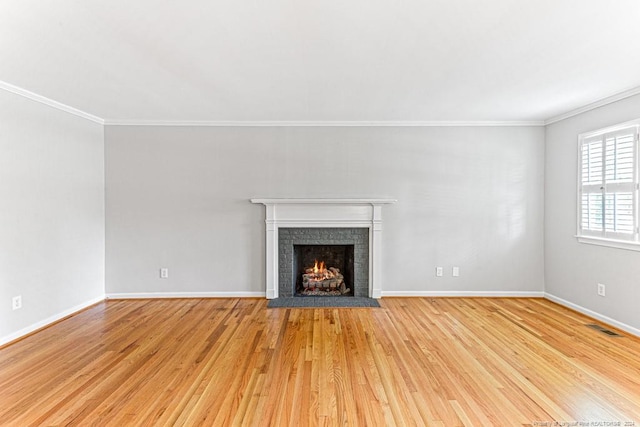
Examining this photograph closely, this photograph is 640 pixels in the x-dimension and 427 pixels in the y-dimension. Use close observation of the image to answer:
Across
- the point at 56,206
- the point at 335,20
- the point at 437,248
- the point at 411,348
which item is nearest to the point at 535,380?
the point at 411,348

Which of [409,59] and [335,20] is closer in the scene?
[335,20]

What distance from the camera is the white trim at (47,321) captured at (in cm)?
328

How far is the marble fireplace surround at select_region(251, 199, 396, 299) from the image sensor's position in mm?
4754

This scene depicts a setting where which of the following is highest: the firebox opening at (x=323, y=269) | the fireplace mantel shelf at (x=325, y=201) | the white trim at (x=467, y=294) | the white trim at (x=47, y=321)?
the fireplace mantel shelf at (x=325, y=201)

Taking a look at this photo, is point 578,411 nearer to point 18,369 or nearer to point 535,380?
point 535,380

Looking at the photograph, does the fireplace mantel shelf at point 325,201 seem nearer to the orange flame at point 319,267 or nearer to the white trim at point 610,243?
the orange flame at point 319,267

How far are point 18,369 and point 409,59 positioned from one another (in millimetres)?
3992

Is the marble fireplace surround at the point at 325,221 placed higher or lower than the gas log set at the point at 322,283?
higher

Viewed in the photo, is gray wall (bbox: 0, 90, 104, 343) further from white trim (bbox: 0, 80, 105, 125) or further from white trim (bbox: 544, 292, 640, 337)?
white trim (bbox: 544, 292, 640, 337)

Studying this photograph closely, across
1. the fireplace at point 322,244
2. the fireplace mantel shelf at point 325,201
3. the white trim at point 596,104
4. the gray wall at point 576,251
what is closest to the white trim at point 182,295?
the fireplace at point 322,244

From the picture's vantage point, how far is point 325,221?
189 inches

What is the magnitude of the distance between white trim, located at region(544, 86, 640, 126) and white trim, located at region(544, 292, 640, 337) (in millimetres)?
2364

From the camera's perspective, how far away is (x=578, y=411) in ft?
7.16

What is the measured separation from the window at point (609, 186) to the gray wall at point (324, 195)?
2.37ft
